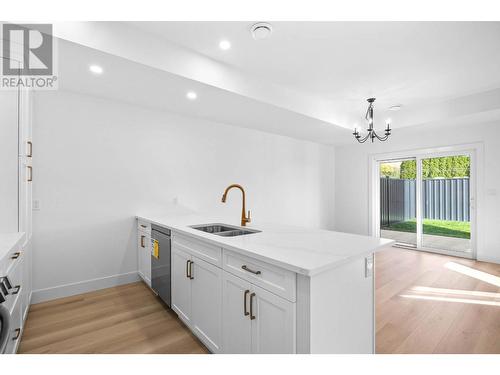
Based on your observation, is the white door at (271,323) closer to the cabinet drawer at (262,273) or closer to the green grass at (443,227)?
the cabinet drawer at (262,273)

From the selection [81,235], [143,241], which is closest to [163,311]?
[143,241]

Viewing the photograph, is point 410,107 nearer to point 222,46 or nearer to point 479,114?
point 479,114

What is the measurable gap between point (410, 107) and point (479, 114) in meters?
0.89

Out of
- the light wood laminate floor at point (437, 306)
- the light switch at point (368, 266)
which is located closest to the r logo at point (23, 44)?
the light switch at point (368, 266)

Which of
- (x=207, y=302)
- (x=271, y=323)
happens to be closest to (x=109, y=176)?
(x=207, y=302)

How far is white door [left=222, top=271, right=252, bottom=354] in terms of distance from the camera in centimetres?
146

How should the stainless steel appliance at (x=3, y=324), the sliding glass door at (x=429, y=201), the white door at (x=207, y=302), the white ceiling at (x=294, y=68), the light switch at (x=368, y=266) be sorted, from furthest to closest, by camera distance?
the sliding glass door at (x=429, y=201) → the white ceiling at (x=294, y=68) → the white door at (x=207, y=302) → the light switch at (x=368, y=266) → the stainless steel appliance at (x=3, y=324)

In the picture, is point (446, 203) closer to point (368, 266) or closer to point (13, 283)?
point (368, 266)

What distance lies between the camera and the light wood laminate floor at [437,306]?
1.99 meters

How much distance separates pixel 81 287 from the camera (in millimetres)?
2920

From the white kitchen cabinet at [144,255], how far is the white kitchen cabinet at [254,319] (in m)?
1.63

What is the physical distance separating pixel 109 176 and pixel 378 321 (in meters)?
3.33

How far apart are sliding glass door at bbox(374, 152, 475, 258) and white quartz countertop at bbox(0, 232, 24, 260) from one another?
5.92 meters
